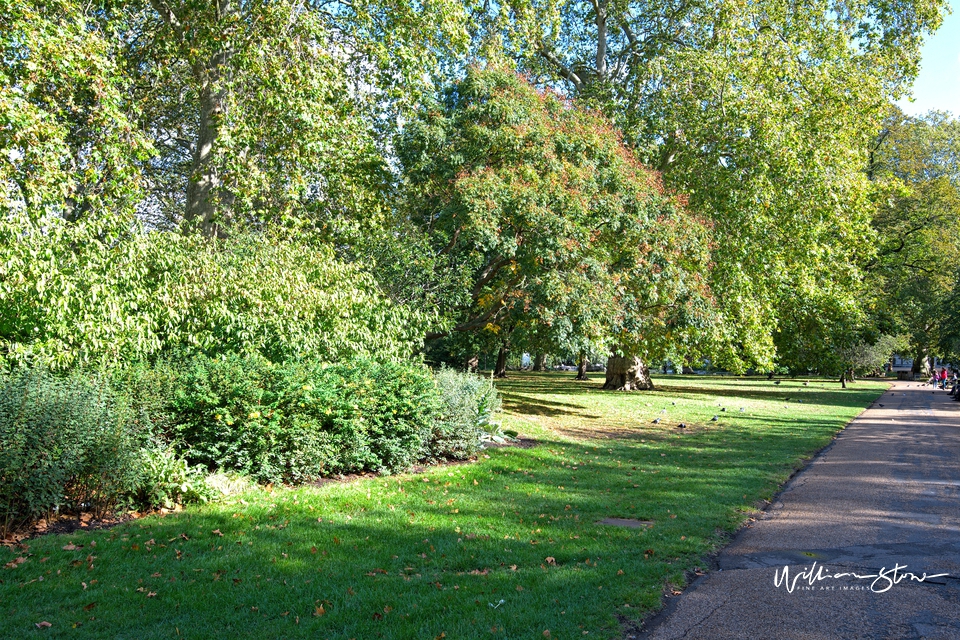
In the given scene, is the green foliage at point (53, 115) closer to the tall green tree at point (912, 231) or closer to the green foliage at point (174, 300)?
the green foliage at point (174, 300)

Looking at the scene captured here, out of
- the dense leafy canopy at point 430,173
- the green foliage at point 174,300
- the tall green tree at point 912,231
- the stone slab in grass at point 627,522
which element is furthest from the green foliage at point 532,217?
the tall green tree at point 912,231

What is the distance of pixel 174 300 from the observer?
874cm

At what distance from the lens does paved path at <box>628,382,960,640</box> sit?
4.36m

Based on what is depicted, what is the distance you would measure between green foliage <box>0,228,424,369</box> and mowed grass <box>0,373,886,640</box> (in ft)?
8.35

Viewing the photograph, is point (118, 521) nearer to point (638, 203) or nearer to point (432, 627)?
point (432, 627)

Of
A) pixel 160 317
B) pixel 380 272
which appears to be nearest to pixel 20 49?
pixel 160 317

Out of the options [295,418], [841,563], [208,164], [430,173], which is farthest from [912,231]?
[295,418]

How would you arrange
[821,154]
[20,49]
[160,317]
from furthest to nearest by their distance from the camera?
[821,154] < [20,49] < [160,317]

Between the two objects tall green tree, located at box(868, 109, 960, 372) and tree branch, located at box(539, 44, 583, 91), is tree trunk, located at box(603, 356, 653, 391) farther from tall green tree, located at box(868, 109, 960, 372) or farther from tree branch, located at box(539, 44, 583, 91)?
tall green tree, located at box(868, 109, 960, 372)

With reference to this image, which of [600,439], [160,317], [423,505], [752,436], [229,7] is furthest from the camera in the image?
[752,436]

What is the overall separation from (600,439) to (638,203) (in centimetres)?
568

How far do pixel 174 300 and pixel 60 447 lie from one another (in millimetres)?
3054

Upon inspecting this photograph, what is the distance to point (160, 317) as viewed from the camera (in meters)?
8.67

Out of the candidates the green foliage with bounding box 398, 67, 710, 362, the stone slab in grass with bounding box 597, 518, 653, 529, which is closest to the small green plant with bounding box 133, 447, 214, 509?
the stone slab in grass with bounding box 597, 518, 653, 529
